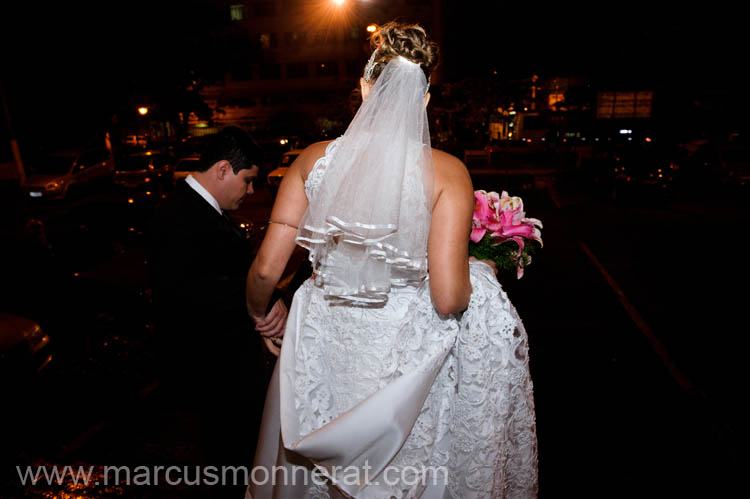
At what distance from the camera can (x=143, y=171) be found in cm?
1792

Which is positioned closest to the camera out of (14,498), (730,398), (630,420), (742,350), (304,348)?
(304,348)

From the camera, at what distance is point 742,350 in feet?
15.1

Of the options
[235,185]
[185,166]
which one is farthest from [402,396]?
[185,166]

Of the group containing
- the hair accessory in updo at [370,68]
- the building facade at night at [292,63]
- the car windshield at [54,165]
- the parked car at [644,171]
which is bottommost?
the parked car at [644,171]

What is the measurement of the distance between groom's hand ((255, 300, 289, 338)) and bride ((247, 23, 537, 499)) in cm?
16

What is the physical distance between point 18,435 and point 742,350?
6.66 m

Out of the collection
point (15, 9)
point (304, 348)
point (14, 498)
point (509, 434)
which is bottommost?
point (14, 498)

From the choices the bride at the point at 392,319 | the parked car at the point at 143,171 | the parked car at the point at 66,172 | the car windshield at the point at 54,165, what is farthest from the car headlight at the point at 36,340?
the car windshield at the point at 54,165

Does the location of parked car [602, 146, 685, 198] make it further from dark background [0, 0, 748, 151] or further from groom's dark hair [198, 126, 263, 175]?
groom's dark hair [198, 126, 263, 175]

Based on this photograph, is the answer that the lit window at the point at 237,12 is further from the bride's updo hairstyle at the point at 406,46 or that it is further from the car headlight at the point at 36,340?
the bride's updo hairstyle at the point at 406,46

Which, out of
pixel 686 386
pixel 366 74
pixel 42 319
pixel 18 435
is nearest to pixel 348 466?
pixel 366 74

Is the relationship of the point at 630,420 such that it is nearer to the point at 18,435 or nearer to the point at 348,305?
the point at 348,305

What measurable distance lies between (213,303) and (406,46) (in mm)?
1647

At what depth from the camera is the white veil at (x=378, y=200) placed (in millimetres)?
1755
